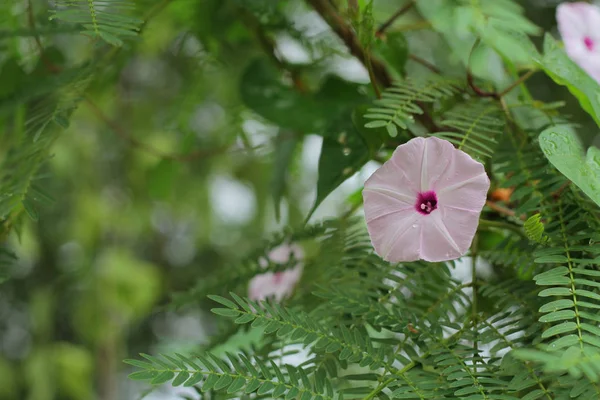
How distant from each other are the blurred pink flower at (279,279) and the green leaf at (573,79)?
204 mm

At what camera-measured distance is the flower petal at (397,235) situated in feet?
1.06

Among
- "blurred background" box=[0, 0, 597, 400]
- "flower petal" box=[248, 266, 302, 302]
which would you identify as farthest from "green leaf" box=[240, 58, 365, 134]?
"flower petal" box=[248, 266, 302, 302]

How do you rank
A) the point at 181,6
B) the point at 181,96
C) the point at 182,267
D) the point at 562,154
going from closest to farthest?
the point at 562,154
the point at 181,6
the point at 181,96
the point at 182,267

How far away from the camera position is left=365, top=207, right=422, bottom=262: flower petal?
1.06 feet

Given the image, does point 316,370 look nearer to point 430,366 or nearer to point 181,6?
point 430,366

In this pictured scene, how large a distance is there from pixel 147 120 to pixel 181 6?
0.91 metres

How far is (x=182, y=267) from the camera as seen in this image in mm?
2080

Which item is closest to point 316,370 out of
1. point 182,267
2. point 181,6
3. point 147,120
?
point 181,6

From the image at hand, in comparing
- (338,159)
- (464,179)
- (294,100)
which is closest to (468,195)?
(464,179)

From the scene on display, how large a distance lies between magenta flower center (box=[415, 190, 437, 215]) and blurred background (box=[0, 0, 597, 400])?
155mm

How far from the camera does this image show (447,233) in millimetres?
317

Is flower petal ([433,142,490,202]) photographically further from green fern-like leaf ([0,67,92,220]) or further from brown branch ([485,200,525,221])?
green fern-like leaf ([0,67,92,220])

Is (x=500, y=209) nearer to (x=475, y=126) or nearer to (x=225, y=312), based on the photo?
(x=475, y=126)

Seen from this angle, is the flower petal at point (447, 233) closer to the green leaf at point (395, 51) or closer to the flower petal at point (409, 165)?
the flower petal at point (409, 165)
